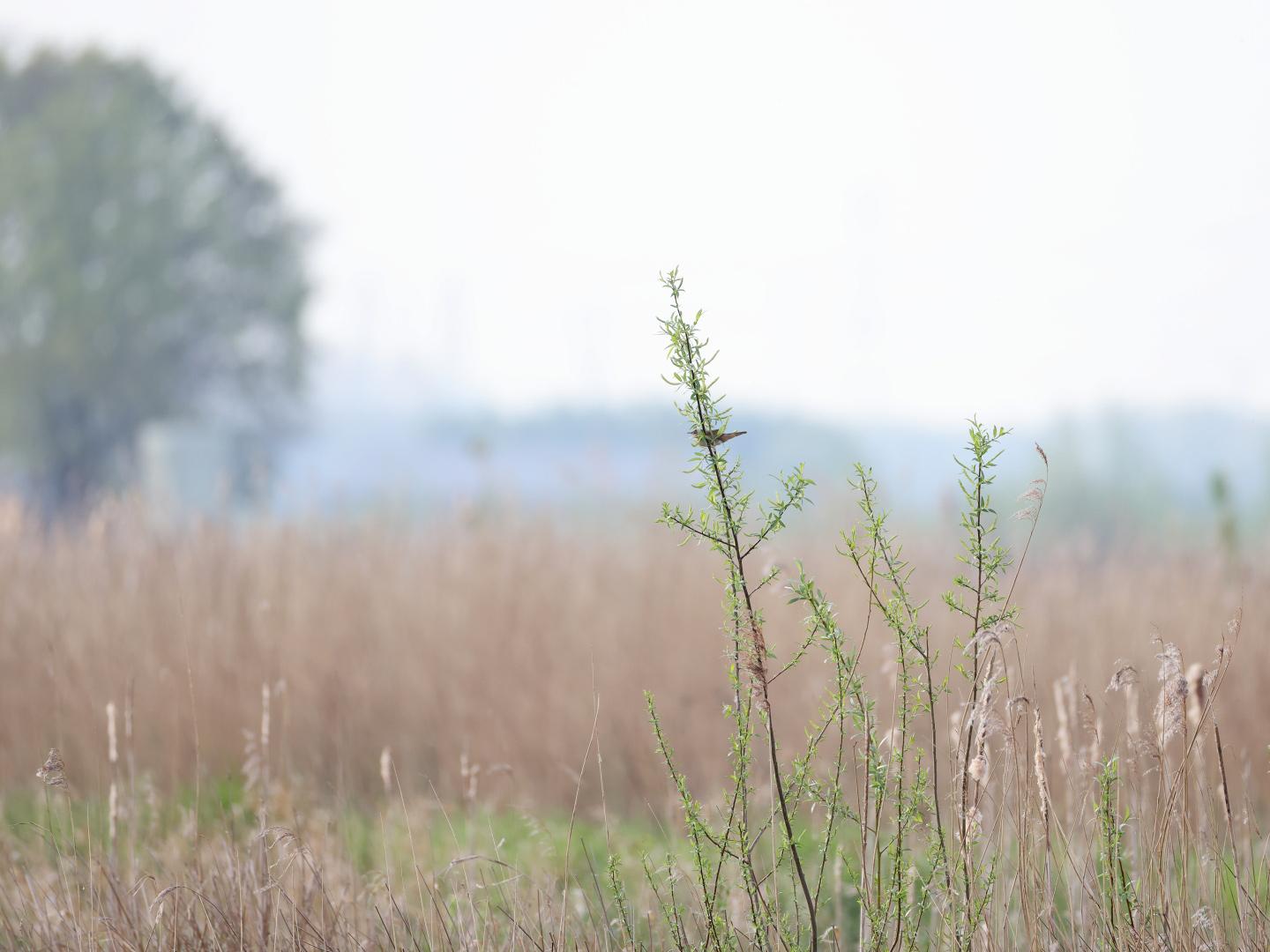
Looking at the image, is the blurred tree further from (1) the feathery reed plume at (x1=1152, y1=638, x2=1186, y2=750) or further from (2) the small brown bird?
(1) the feathery reed plume at (x1=1152, y1=638, x2=1186, y2=750)

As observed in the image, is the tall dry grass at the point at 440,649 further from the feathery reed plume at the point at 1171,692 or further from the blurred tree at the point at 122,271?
the blurred tree at the point at 122,271

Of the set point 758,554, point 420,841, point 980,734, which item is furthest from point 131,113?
point 980,734

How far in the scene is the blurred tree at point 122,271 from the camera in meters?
18.2

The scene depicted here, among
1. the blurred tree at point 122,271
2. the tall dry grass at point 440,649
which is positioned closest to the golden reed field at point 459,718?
the tall dry grass at point 440,649

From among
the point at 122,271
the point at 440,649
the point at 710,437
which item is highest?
the point at 122,271

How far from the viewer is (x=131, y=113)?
19.5 meters

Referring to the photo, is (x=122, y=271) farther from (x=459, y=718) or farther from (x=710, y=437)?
(x=710, y=437)

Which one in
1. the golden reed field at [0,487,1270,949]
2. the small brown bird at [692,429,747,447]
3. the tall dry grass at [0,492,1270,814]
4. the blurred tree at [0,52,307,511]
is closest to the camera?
the small brown bird at [692,429,747,447]

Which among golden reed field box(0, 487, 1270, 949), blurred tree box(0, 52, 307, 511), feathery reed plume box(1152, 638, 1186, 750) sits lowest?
golden reed field box(0, 487, 1270, 949)

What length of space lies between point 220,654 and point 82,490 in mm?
14340

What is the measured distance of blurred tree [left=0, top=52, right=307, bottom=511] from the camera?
1817 cm

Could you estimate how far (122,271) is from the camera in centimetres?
1861

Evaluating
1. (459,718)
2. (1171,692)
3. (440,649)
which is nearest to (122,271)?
(440,649)

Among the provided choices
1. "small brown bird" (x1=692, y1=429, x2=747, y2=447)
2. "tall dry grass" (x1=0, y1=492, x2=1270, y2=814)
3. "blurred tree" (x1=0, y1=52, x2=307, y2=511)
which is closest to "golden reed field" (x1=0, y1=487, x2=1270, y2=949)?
"tall dry grass" (x1=0, y1=492, x2=1270, y2=814)
